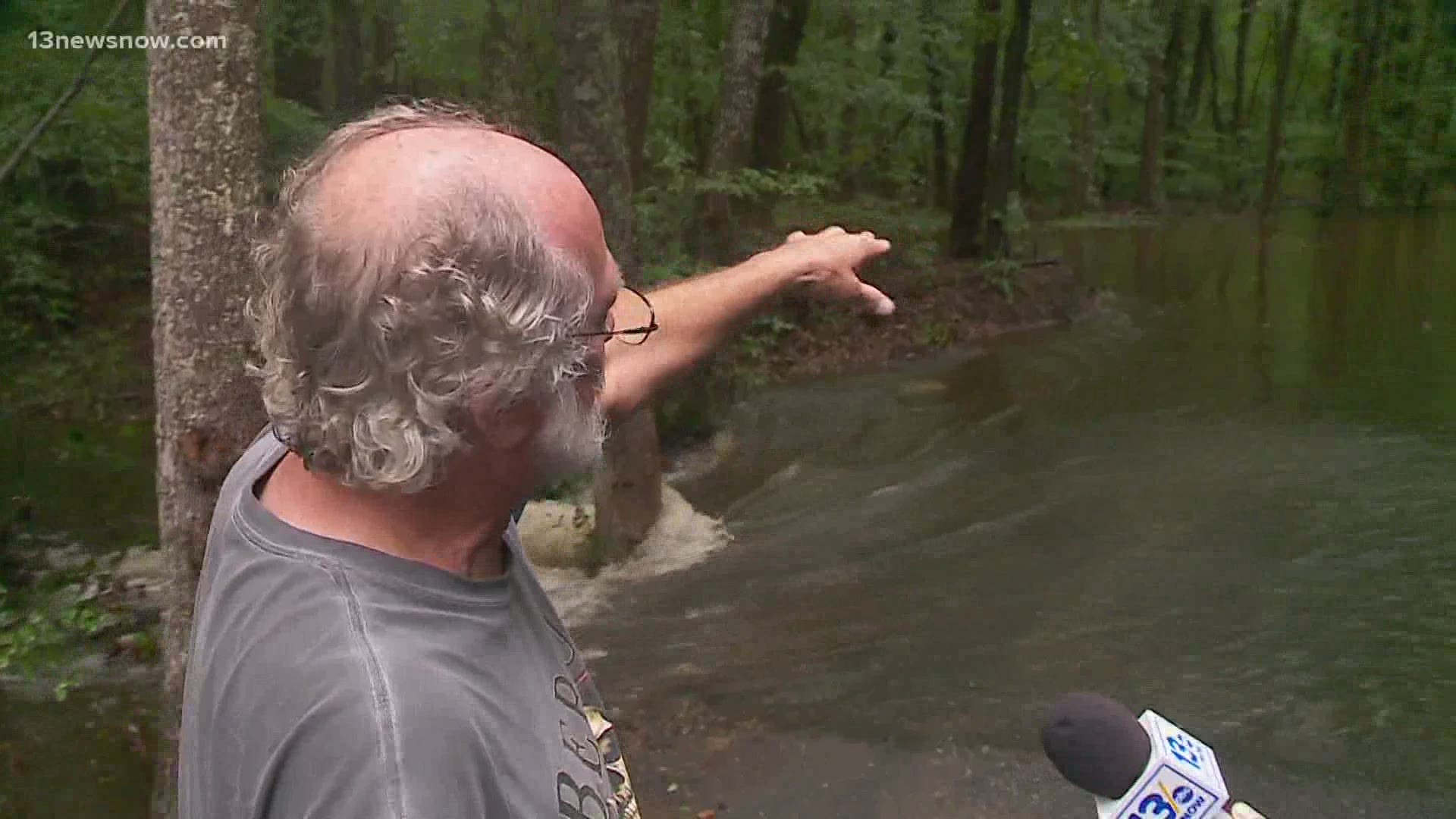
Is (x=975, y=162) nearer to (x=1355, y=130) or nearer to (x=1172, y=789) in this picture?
(x=1172, y=789)

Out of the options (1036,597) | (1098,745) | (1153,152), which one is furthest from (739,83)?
(1153,152)

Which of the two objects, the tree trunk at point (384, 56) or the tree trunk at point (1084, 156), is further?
the tree trunk at point (1084, 156)

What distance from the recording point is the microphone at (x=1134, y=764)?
2.03m

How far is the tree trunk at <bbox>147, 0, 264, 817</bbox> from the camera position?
3.86 metres

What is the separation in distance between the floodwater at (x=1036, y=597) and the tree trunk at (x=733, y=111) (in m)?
1.67

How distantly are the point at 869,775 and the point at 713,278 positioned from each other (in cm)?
313

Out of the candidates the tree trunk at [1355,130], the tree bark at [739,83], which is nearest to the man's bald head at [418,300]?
the tree bark at [739,83]

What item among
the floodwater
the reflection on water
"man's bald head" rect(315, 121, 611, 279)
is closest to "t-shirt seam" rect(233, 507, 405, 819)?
"man's bald head" rect(315, 121, 611, 279)

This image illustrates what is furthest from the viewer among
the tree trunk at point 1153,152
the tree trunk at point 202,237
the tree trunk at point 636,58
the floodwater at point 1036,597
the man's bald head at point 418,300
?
the tree trunk at point 1153,152

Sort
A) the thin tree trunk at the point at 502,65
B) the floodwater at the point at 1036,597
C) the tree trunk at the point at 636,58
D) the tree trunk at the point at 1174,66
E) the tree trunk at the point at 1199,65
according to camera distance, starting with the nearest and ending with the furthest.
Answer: the floodwater at the point at 1036,597, the thin tree trunk at the point at 502,65, the tree trunk at the point at 636,58, the tree trunk at the point at 1174,66, the tree trunk at the point at 1199,65

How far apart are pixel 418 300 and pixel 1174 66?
3978cm

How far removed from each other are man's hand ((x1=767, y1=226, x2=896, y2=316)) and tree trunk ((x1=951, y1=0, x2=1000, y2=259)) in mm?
15742

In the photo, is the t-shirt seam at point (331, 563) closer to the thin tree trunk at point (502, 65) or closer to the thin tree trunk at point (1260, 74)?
the thin tree trunk at point (502, 65)

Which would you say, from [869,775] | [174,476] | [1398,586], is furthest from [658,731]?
[1398,586]
